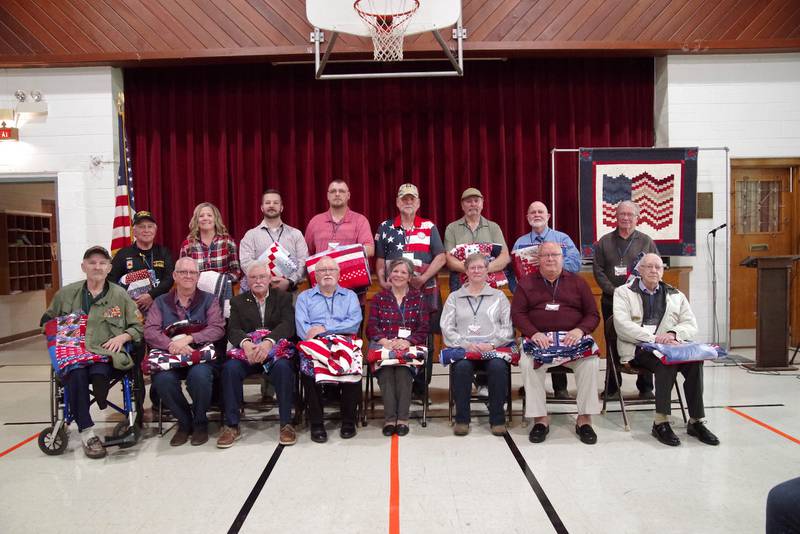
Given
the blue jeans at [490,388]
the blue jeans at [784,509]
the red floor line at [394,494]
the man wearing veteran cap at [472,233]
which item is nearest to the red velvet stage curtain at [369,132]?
the man wearing veteran cap at [472,233]

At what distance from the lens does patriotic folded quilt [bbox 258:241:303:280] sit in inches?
156

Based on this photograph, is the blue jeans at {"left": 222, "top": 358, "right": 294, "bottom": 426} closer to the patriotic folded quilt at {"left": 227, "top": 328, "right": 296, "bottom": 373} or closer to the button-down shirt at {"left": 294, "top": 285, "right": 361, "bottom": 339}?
the patriotic folded quilt at {"left": 227, "top": 328, "right": 296, "bottom": 373}

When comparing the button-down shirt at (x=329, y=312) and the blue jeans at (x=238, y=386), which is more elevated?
the button-down shirt at (x=329, y=312)

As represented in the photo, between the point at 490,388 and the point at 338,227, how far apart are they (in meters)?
1.62

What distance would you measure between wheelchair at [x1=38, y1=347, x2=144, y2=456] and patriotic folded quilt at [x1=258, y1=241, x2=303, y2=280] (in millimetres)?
1017

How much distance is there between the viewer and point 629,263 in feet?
13.1

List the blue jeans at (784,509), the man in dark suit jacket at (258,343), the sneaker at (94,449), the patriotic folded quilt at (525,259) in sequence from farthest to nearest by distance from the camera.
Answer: the patriotic folded quilt at (525,259)
the man in dark suit jacket at (258,343)
the sneaker at (94,449)
the blue jeans at (784,509)

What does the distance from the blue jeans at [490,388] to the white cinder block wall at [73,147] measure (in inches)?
162

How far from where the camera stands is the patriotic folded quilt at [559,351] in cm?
335

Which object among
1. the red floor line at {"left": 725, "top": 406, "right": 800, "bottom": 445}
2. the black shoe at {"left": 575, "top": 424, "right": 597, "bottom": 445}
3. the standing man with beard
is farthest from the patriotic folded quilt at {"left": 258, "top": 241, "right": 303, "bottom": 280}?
the red floor line at {"left": 725, "top": 406, "right": 800, "bottom": 445}

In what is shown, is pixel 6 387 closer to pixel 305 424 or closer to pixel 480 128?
pixel 305 424

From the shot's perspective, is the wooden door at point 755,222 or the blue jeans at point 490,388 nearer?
the blue jeans at point 490,388

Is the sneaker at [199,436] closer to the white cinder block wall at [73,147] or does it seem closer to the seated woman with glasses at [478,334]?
the seated woman with glasses at [478,334]

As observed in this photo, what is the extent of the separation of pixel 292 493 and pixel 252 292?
4.51 feet
